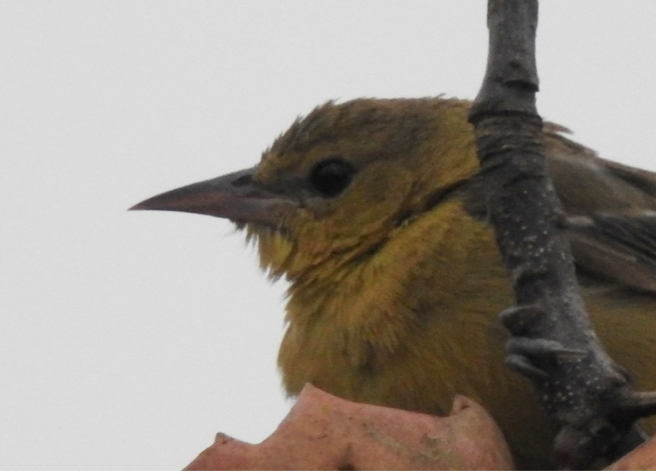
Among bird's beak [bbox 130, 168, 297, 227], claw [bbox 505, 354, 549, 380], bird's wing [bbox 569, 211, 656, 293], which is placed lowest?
claw [bbox 505, 354, 549, 380]

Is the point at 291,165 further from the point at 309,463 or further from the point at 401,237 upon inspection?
the point at 309,463

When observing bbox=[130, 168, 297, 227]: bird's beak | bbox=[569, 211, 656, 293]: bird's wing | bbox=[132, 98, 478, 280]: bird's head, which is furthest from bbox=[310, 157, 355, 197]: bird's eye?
bbox=[569, 211, 656, 293]: bird's wing

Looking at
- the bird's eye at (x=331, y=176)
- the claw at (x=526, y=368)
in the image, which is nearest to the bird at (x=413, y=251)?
the bird's eye at (x=331, y=176)

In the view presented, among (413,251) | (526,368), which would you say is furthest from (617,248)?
(526,368)

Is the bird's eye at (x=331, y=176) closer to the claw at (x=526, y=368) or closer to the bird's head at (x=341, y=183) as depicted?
the bird's head at (x=341, y=183)

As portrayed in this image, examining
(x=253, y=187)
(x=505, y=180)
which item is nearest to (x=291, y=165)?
(x=253, y=187)

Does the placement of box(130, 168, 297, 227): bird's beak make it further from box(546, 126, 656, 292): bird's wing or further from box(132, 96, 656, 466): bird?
box(546, 126, 656, 292): bird's wing

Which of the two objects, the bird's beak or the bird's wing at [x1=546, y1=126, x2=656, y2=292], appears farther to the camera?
the bird's beak
